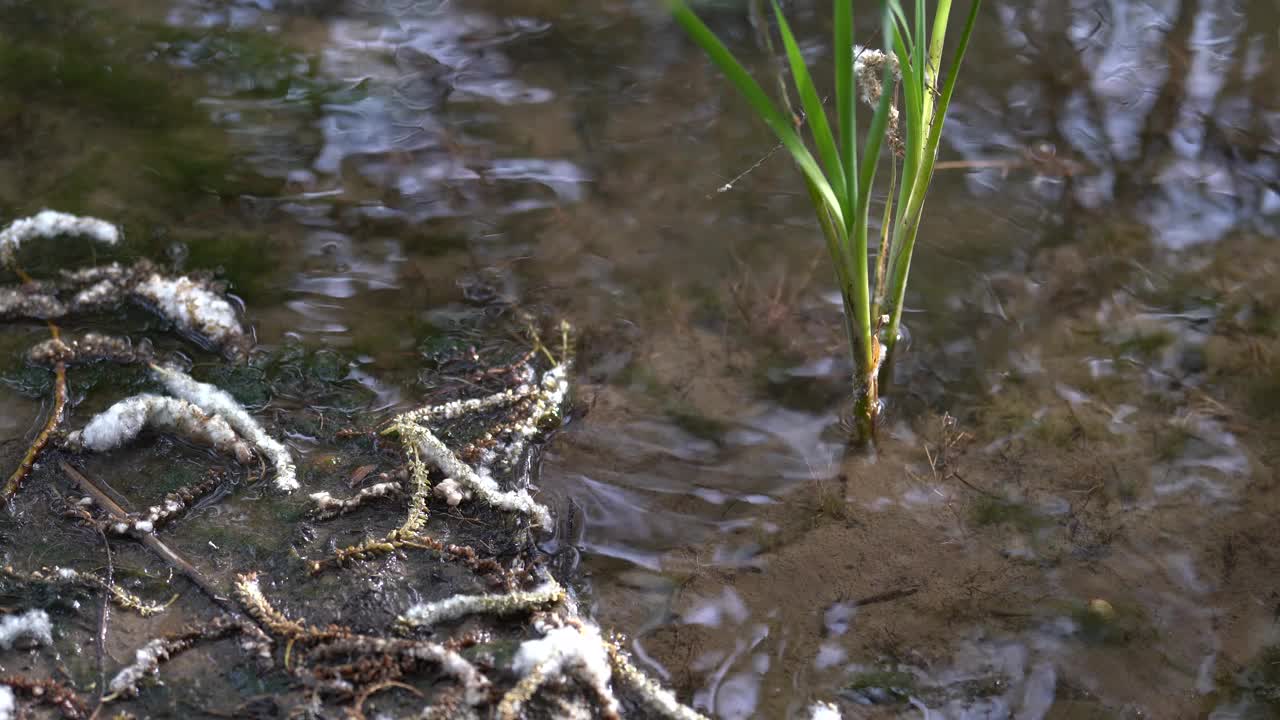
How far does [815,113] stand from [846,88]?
7 centimetres

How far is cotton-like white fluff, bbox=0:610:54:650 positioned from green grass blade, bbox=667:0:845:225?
4.85 ft

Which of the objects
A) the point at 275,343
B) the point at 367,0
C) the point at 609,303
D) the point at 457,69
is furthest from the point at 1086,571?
the point at 367,0

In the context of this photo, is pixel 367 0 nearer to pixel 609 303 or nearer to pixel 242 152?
pixel 242 152

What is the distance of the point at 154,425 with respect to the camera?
2141mm

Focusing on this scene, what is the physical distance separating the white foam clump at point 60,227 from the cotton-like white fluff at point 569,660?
68.2 inches

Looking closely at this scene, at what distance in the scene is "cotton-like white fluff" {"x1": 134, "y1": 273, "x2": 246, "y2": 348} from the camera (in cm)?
238

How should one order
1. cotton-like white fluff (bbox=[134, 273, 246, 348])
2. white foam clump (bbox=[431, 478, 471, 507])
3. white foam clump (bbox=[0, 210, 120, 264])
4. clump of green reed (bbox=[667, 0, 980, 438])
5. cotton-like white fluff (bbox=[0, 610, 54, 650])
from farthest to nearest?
white foam clump (bbox=[0, 210, 120, 264]), cotton-like white fluff (bbox=[134, 273, 246, 348]), white foam clump (bbox=[431, 478, 471, 507]), cotton-like white fluff (bbox=[0, 610, 54, 650]), clump of green reed (bbox=[667, 0, 980, 438])

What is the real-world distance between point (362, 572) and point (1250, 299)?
2195 millimetres

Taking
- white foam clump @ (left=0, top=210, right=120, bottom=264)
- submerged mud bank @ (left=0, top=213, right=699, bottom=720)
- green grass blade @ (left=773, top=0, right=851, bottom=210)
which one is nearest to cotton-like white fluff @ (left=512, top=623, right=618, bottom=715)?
submerged mud bank @ (left=0, top=213, right=699, bottom=720)

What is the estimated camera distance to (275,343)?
2416 millimetres

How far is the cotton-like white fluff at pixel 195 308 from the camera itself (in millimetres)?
2377

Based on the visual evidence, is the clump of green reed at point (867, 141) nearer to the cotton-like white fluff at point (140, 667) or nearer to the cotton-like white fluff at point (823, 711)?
the cotton-like white fluff at point (823, 711)

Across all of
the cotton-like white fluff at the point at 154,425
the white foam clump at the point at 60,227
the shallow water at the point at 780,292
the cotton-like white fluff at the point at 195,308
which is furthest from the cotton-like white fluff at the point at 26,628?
the white foam clump at the point at 60,227

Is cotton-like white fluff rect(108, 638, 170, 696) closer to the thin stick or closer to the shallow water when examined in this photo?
the thin stick
